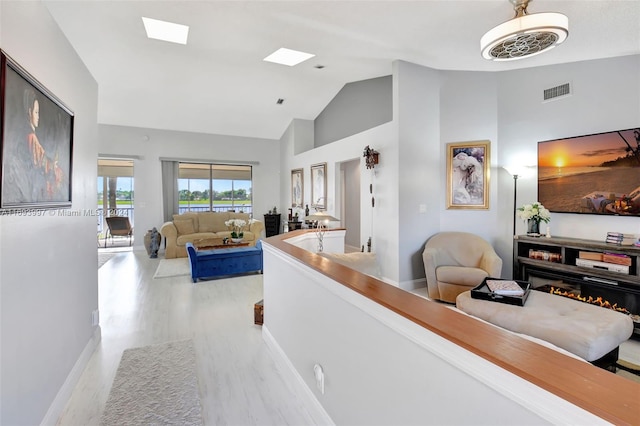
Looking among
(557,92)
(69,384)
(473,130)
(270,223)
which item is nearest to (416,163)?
(473,130)

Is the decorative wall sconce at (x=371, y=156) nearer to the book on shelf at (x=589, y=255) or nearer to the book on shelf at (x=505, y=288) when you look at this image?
the book on shelf at (x=505, y=288)

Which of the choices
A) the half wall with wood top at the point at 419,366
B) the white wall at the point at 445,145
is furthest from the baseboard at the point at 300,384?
the white wall at the point at 445,145

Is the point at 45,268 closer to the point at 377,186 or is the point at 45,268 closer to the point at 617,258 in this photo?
the point at 377,186

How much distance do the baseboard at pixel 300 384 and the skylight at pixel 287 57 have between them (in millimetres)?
3892

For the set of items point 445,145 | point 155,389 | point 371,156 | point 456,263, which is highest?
point 445,145

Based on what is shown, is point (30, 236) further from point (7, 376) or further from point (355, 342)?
point (355, 342)

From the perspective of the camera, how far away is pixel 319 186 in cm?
667

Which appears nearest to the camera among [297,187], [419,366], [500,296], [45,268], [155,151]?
[419,366]

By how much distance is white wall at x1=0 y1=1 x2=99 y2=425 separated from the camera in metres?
1.40

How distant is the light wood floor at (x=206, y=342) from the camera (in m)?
1.96

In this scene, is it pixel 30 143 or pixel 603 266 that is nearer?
pixel 30 143

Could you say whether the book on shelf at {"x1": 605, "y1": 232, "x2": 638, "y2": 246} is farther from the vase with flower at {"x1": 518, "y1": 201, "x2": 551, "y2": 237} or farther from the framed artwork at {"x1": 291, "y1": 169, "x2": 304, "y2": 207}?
the framed artwork at {"x1": 291, "y1": 169, "x2": 304, "y2": 207}

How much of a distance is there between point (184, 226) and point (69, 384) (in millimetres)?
5158

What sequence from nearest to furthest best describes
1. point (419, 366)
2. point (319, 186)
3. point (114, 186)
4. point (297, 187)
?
point (419, 366)
point (319, 186)
point (297, 187)
point (114, 186)
